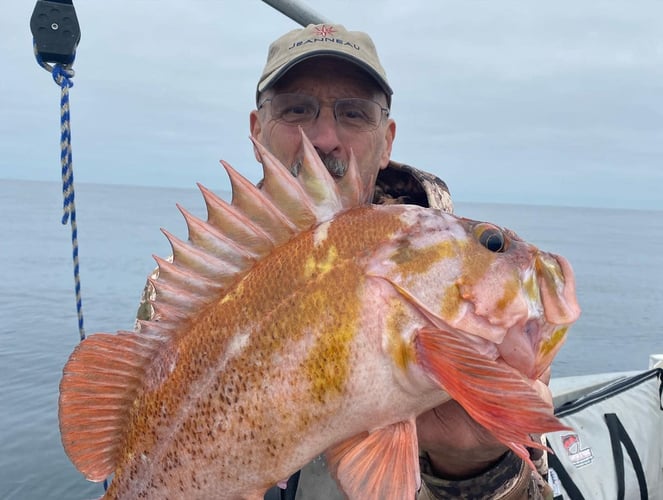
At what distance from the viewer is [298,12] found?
4520mm

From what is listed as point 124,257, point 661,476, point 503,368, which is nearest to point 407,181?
point 503,368

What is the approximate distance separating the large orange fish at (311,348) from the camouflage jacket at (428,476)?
681mm

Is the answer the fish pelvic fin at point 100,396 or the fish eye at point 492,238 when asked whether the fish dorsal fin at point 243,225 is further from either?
the fish eye at point 492,238

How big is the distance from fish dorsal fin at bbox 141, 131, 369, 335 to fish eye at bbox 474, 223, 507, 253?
37 centimetres

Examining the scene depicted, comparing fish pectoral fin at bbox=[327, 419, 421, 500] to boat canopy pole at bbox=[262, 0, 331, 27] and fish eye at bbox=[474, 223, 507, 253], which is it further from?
boat canopy pole at bbox=[262, 0, 331, 27]

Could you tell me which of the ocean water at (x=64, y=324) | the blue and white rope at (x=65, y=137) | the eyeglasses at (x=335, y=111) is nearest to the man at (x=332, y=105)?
the eyeglasses at (x=335, y=111)

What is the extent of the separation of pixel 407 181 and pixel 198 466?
226 centimetres

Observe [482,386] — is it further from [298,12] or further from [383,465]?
[298,12]

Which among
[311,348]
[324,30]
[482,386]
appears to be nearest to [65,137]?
[324,30]

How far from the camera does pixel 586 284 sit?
20281 mm

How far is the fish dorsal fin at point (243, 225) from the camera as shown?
1.58 m

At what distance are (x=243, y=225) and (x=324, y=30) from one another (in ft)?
6.35

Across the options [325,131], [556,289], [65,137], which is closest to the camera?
[556,289]

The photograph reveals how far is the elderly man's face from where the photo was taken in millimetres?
3000
